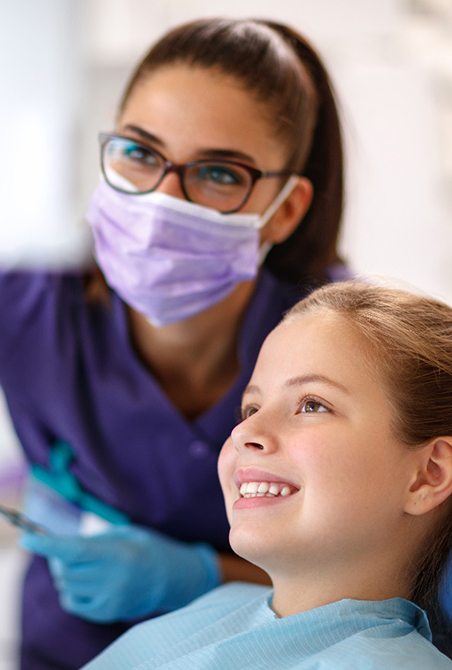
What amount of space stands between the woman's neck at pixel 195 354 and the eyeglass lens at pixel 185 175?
0.70 ft

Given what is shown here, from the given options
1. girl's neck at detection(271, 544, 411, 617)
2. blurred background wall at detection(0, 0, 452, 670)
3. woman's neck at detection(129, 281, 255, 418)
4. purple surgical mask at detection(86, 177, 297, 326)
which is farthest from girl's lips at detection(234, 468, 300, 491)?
blurred background wall at detection(0, 0, 452, 670)

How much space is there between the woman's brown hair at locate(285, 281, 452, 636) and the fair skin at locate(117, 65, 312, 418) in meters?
0.39

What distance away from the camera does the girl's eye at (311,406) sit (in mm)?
1211

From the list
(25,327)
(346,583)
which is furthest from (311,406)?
(25,327)

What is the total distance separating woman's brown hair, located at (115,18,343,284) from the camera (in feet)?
5.41

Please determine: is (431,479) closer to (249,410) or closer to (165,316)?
(249,410)

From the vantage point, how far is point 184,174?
1589 millimetres

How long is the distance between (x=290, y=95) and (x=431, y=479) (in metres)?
0.75

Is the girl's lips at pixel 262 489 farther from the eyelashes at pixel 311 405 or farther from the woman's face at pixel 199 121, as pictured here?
the woman's face at pixel 199 121

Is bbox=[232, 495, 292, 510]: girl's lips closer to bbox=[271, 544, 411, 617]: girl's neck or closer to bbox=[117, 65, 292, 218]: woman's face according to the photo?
bbox=[271, 544, 411, 617]: girl's neck

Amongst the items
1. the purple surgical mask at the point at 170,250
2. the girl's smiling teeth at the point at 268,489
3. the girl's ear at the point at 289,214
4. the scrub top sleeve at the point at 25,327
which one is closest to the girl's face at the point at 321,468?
the girl's smiling teeth at the point at 268,489

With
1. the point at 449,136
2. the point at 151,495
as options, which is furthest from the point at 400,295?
the point at 449,136

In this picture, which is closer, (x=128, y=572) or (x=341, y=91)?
(x=128, y=572)

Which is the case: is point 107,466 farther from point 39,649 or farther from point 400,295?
point 400,295
